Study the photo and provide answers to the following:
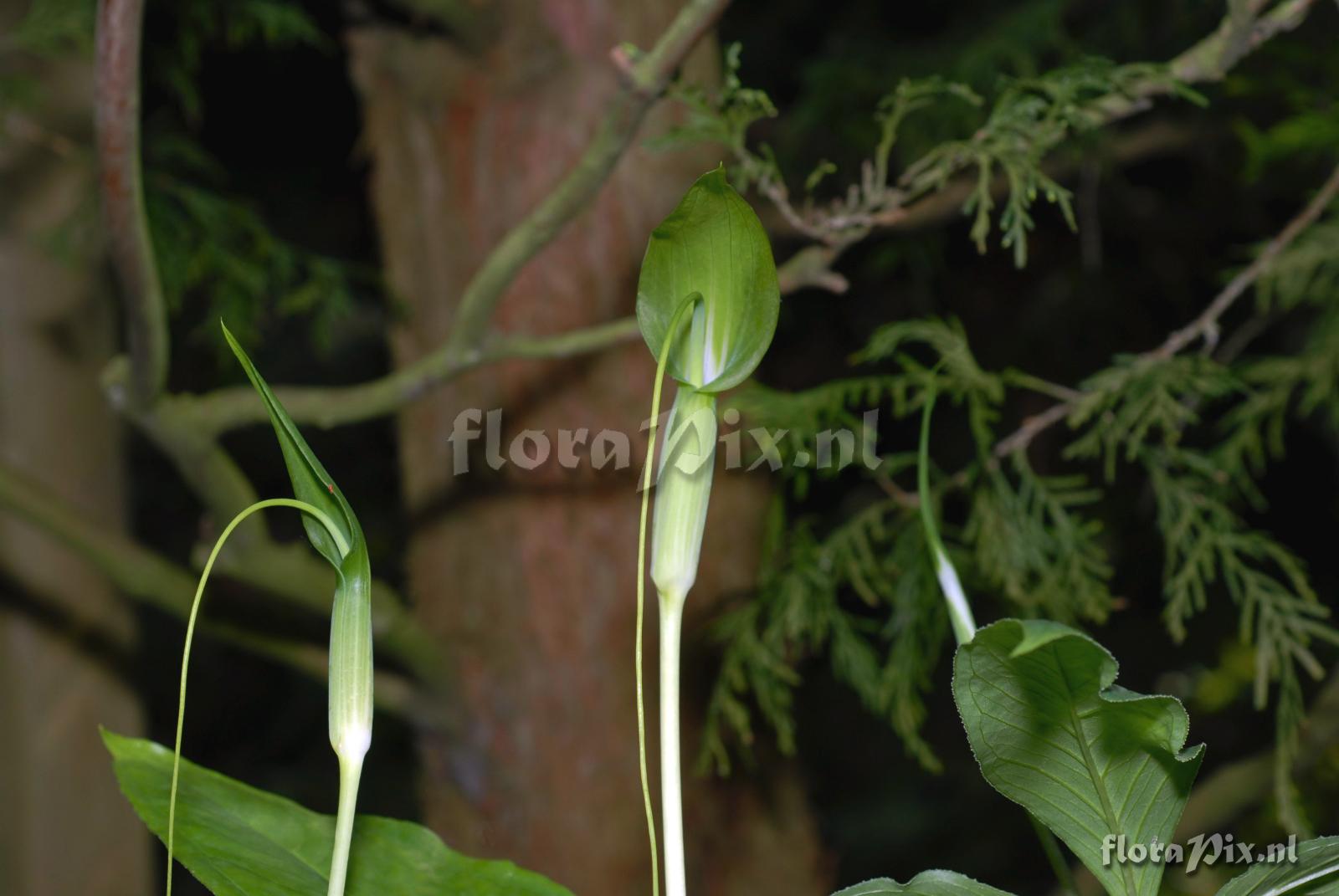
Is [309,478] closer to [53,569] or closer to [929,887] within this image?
[929,887]

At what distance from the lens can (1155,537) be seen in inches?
66.7

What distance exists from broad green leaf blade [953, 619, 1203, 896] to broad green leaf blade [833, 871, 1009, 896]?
26 mm

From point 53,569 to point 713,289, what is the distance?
122 centimetres

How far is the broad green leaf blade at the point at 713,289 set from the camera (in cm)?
28

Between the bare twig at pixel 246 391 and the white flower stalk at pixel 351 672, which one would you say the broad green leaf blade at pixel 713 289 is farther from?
the bare twig at pixel 246 391

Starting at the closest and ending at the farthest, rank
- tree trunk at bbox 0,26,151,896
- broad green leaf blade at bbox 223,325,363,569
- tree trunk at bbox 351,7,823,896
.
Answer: broad green leaf blade at bbox 223,325,363,569, tree trunk at bbox 351,7,823,896, tree trunk at bbox 0,26,151,896

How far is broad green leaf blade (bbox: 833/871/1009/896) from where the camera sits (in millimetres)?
285

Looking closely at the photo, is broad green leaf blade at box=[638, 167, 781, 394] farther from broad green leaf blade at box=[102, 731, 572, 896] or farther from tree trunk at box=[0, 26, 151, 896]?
tree trunk at box=[0, 26, 151, 896]

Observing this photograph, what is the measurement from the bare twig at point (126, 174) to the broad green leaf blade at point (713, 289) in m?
0.32

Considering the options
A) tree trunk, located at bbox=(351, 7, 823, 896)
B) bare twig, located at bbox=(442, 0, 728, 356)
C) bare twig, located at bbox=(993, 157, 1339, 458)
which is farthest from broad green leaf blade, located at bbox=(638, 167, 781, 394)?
tree trunk, located at bbox=(351, 7, 823, 896)

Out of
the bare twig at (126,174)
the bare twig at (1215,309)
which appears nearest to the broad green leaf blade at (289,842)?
the bare twig at (126,174)

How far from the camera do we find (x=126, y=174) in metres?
0.53

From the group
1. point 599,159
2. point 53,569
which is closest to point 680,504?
point 599,159

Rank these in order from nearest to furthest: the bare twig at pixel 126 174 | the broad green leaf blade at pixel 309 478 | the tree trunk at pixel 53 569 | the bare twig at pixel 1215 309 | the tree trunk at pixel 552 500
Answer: the broad green leaf blade at pixel 309 478 < the bare twig at pixel 126 174 < the bare twig at pixel 1215 309 < the tree trunk at pixel 552 500 < the tree trunk at pixel 53 569
